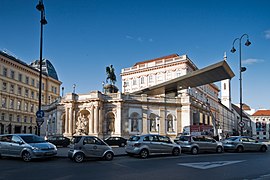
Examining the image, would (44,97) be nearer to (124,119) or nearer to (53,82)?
(53,82)

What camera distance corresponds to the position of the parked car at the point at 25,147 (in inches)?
645

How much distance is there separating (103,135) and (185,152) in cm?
1839

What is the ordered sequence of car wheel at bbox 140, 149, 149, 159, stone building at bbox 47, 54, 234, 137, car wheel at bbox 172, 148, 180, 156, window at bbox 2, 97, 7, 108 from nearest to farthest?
car wheel at bbox 140, 149, 149, 159, car wheel at bbox 172, 148, 180, 156, stone building at bbox 47, 54, 234, 137, window at bbox 2, 97, 7, 108

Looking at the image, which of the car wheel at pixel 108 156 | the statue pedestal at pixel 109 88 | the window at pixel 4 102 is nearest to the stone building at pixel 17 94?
the window at pixel 4 102

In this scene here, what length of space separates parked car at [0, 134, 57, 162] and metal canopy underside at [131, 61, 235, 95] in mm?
26426

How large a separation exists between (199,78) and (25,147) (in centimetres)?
3151

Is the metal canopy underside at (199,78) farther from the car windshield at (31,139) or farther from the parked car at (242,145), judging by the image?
the car windshield at (31,139)

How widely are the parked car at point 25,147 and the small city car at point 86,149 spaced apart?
1.42 m

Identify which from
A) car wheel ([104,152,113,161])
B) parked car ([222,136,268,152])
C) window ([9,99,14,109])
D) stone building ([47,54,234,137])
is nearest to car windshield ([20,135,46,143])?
car wheel ([104,152,113,161])

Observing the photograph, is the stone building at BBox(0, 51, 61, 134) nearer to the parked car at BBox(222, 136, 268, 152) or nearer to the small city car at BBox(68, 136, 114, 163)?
the parked car at BBox(222, 136, 268, 152)

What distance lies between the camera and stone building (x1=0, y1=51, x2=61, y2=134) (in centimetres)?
6394

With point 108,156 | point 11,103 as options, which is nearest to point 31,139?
point 108,156

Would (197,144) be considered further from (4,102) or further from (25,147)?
(4,102)

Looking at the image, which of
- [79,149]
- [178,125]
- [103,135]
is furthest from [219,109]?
[79,149]
